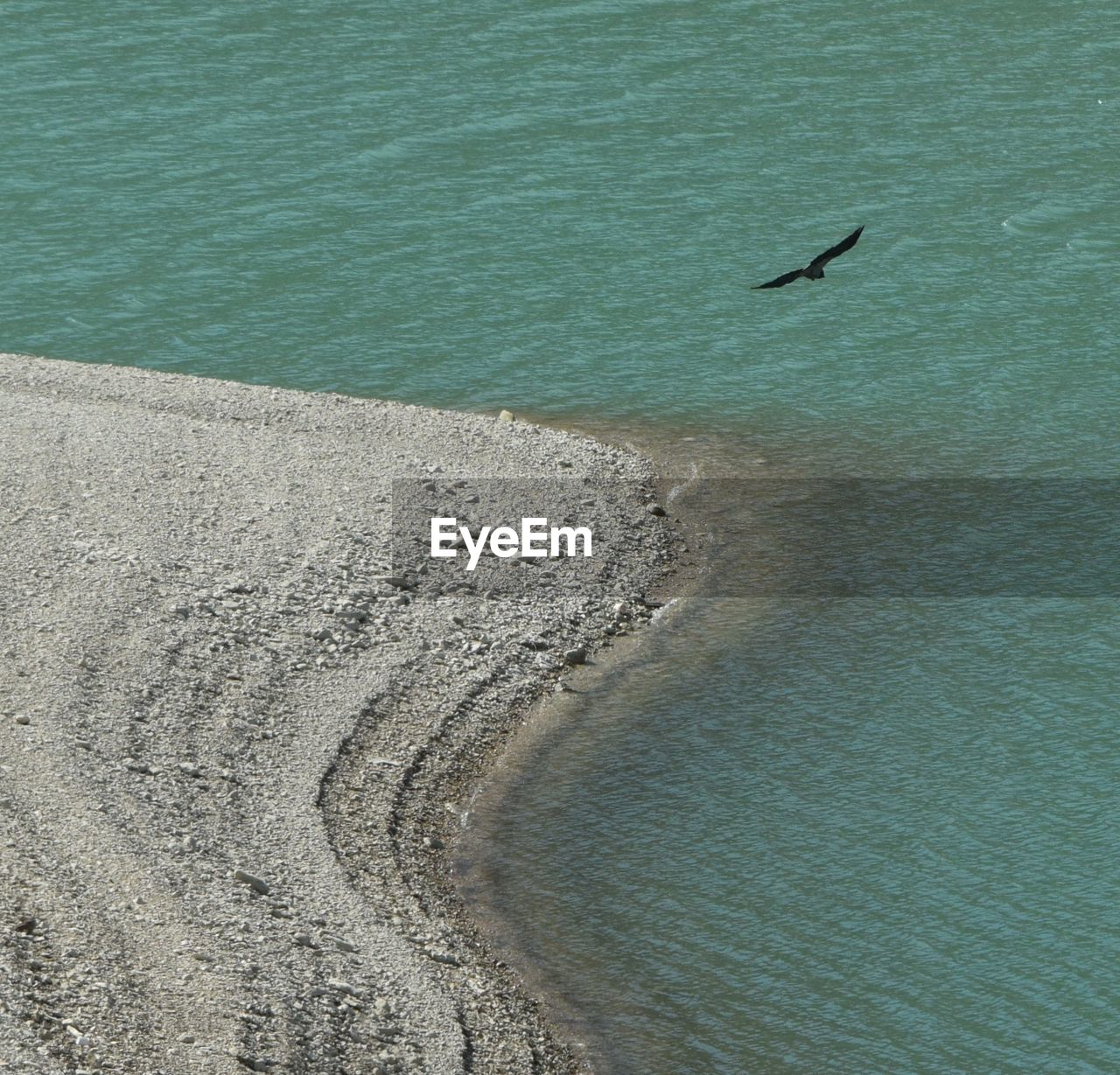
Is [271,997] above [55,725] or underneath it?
underneath

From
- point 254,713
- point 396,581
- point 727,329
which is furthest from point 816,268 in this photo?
point 727,329

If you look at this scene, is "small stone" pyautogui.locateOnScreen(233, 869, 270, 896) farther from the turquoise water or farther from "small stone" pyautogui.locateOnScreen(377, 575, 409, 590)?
"small stone" pyautogui.locateOnScreen(377, 575, 409, 590)

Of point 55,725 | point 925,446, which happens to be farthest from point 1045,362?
point 55,725

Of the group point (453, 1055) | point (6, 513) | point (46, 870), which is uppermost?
point (6, 513)

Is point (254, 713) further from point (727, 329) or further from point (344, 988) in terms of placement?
point (727, 329)

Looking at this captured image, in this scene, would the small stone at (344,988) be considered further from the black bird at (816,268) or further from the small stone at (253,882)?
the black bird at (816,268)

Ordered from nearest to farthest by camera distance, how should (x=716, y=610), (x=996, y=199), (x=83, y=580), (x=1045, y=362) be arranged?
(x=83, y=580)
(x=716, y=610)
(x=1045, y=362)
(x=996, y=199)

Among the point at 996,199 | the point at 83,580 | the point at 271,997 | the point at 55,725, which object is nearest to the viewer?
the point at 271,997

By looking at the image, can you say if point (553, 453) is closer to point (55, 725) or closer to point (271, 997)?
point (55, 725)
